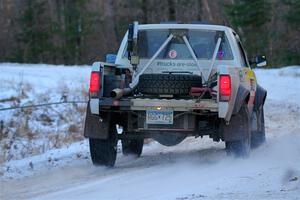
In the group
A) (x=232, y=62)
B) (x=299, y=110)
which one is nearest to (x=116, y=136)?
(x=232, y=62)

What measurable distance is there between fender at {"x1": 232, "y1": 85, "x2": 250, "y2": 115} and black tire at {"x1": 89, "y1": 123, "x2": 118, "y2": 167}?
6.09 ft

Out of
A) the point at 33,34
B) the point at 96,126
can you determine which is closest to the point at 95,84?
the point at 96,126

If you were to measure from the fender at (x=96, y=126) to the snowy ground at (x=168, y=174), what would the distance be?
1.74ft

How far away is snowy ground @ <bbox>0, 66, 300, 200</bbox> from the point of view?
23.4 ft

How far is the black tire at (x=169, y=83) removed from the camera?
30.7 feet

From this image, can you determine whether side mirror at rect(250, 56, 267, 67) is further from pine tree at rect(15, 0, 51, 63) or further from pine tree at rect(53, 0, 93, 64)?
pine tree at rect(53, 0, 93, 64)

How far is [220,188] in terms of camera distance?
7172mm

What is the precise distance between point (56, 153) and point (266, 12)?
111ft

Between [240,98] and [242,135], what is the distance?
1.75 feet

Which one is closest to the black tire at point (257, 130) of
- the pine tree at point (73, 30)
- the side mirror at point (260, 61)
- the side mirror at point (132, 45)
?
the side mirror at point (260, 61)

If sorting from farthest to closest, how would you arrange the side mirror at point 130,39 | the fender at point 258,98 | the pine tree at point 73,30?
1. the pine tree at point 73,30
2. the fender at point 258,98
3. the side mirror at point 130,39

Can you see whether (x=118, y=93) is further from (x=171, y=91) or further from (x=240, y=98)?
(x=240, y=98)

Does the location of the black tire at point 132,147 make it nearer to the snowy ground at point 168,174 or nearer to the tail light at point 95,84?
the snowy ground at point 168,174

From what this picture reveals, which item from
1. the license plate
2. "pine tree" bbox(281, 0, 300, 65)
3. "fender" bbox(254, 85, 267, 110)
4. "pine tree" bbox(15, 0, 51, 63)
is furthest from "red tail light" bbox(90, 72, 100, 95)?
"pine tree" bbox(15, 0, 51, 63)
